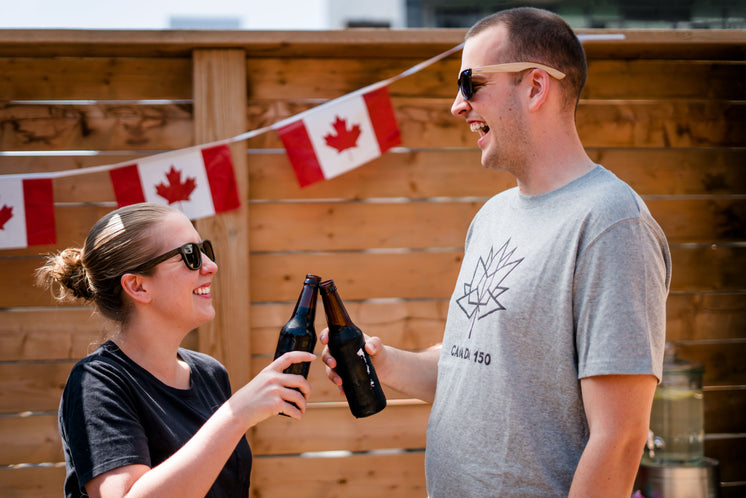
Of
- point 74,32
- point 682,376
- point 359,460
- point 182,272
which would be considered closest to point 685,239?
point 682,376

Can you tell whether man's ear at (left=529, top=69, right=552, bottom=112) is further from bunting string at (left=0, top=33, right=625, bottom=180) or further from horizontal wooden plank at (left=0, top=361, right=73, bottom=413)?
horizontal wooden plank at (left=0, top=361, right=73, bottom=413)

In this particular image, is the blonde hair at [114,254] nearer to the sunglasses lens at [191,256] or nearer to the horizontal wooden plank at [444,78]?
the sunglasses lens at [191,256]

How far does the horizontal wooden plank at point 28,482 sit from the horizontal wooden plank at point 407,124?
1.57m

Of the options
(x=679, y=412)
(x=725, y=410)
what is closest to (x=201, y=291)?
(x=679, y=412)

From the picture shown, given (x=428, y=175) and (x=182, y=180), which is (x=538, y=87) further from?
(x=182, y=180)

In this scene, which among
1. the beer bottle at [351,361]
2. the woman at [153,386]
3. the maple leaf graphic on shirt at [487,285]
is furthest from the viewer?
the beer bottle at [351,361]

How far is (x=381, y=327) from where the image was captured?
3.37m

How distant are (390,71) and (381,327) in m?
1.32

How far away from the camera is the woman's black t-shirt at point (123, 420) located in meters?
1.41

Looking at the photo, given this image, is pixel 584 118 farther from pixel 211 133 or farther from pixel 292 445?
pixel 292 445

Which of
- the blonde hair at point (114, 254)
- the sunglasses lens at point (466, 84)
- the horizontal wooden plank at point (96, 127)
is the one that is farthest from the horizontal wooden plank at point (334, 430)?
the sunglasses lens at point (466, 84)

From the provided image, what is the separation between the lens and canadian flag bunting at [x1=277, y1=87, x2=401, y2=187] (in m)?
3.20

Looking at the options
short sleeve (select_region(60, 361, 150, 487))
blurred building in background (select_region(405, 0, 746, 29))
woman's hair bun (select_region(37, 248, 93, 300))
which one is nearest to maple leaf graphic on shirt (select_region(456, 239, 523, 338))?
short sleeve (select_region(60, 361, 150, 487))

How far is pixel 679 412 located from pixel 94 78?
344cm
